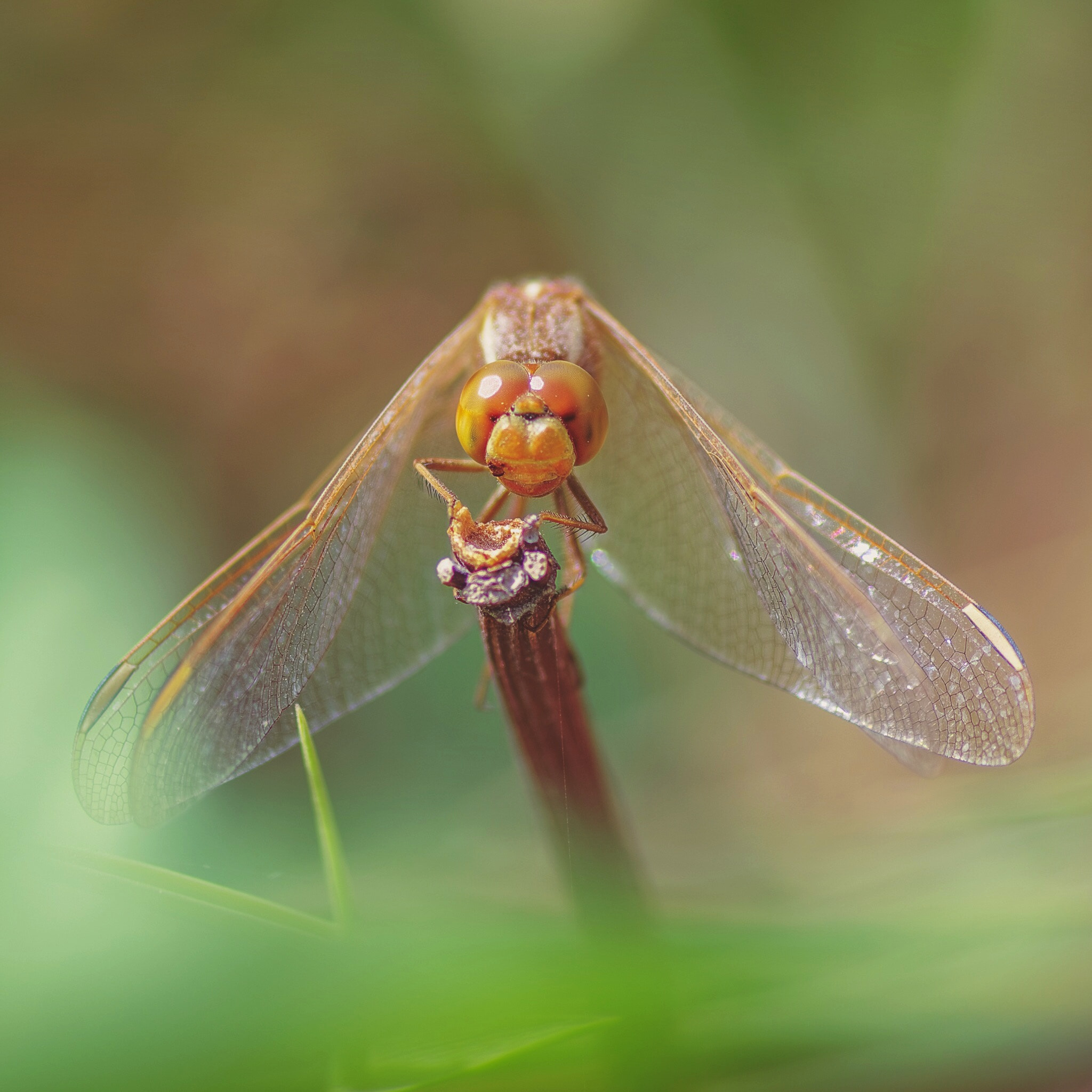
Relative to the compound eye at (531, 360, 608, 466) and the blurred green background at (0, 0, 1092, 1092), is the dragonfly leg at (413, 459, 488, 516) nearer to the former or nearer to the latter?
the compound eye at (531, 360, 608, 466)

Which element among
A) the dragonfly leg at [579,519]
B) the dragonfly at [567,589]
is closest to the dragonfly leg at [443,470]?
the dragonfly at [567,589]

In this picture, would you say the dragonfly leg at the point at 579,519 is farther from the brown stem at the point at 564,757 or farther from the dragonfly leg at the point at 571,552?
the brown stem at the point at 564,757

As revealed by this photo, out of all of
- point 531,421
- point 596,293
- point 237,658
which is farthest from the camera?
point 596,293

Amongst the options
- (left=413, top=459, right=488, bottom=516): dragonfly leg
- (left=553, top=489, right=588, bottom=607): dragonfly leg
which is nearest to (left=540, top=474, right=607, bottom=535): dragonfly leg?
(left=553, top=489, right=588, bottom=607): dragonfly leg

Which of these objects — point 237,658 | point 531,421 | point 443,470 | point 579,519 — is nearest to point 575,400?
point 531,421

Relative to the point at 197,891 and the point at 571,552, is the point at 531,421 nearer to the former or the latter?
the point at 571,552

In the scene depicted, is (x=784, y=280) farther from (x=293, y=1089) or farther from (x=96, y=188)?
(x=293, y=1089)
